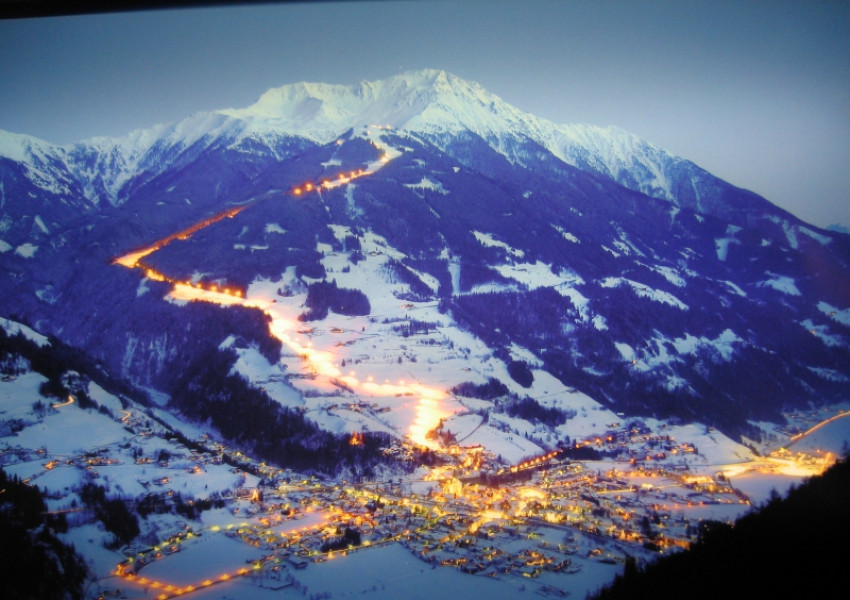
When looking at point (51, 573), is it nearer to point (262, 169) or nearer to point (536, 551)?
point (536, 551)

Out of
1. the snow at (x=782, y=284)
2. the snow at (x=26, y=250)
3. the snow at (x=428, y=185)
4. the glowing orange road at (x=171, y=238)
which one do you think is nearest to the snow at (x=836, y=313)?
the snow at (x=782, y=284)

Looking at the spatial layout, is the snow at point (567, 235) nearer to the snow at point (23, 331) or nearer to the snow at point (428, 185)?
the snow at point (428, 185)

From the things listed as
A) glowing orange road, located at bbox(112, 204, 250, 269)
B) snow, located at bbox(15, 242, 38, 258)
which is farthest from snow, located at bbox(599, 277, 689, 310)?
snow, located at bbox(15, 242, 38, 258)

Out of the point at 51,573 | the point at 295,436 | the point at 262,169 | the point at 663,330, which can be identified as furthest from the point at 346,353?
the point at 262,169

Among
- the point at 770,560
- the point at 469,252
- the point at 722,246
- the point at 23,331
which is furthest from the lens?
the point at 722,246

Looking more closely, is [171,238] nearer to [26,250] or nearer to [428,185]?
[26,250]

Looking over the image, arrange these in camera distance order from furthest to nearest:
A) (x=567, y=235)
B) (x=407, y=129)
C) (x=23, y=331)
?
(x=407, y=129)
(x=567, y=235)
(x=23, y=331)

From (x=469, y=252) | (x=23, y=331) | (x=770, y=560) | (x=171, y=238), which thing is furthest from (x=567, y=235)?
(x=770, y=560)
